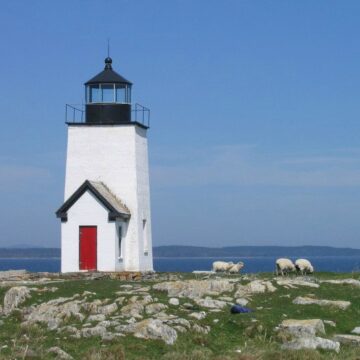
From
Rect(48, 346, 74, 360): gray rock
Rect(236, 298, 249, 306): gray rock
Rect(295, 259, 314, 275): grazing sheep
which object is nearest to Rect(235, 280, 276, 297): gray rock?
Rect(236, 298, 249, 306): gray rock

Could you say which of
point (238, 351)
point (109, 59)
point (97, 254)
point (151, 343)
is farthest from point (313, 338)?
point (109, 59)

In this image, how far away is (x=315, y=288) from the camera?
3178 centimetres

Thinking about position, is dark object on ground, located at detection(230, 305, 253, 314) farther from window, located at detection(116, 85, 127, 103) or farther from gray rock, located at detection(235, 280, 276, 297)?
window, located at detection(116, 85, 127, 103)

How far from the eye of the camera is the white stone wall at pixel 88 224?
41.4 meters

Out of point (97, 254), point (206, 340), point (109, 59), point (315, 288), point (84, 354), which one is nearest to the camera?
point (84, 354)

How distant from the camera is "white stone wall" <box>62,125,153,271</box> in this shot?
42812 millimetres

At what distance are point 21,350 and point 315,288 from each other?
1224 cm

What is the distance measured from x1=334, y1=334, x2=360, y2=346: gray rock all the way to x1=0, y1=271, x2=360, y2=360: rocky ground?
2 centimetres

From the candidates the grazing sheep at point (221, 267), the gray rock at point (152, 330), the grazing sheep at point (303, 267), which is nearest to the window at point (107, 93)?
the grazing sheep at point (221, 267)

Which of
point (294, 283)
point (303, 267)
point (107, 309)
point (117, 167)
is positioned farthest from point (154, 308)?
point (117, 167)

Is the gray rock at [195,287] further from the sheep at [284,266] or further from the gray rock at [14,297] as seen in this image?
the sheep at [284,266]

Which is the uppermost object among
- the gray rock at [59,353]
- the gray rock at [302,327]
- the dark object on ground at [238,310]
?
the dark object on ground at [238,310]

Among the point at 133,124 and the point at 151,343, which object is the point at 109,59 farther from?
the point at 151,343

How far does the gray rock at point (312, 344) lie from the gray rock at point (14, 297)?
9935mm
